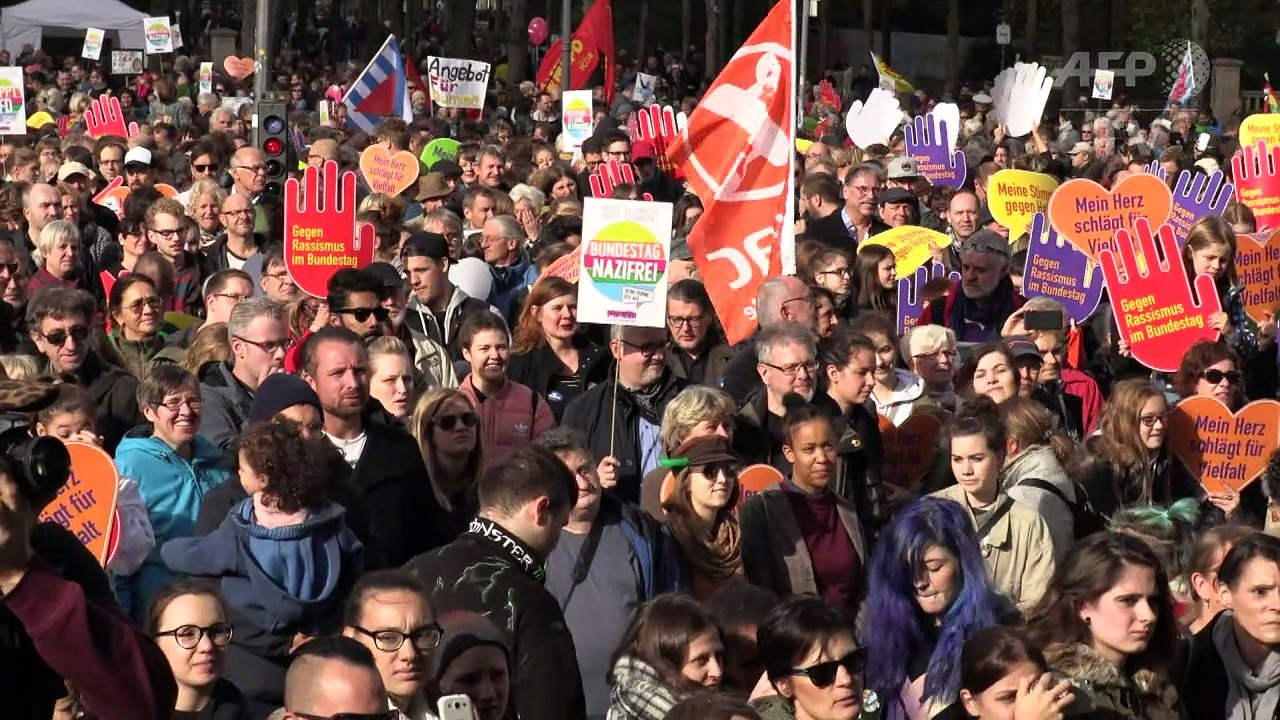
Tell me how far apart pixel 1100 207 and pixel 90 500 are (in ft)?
20.3

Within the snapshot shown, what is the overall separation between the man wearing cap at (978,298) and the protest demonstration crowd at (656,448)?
0.02m

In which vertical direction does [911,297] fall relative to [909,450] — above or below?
above

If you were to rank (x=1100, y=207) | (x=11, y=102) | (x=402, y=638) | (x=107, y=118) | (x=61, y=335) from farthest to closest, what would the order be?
(x=107, y=118), (x=11, y=102), (x=1100, y=207), (x=61, y=335), (x=402, y=638)

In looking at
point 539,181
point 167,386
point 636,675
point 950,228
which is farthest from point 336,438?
point 539,181

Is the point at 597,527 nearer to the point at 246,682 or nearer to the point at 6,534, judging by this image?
the point at 246,682

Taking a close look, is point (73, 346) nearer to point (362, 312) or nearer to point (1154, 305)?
point (362, 312)

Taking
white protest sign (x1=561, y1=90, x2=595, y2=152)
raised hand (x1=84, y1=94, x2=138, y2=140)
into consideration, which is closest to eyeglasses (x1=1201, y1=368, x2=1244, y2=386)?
white protest sign (x1=561, y1=90, x2=595, y2=152)

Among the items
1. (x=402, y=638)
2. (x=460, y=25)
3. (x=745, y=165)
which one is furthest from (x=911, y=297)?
(x=460, y=25)

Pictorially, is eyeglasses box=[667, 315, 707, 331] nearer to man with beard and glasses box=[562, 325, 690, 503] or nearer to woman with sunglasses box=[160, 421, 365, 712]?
man with beard and glasses box=[562, 325, 690, 503]

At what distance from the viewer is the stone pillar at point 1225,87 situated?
38.8 m

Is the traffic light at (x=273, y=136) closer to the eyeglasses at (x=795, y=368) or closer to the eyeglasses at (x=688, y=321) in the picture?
the eyeglasses at (x=688, y=321)

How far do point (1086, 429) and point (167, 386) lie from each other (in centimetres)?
413

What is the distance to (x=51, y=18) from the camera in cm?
4528

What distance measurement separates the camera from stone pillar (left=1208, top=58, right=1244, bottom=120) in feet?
127
